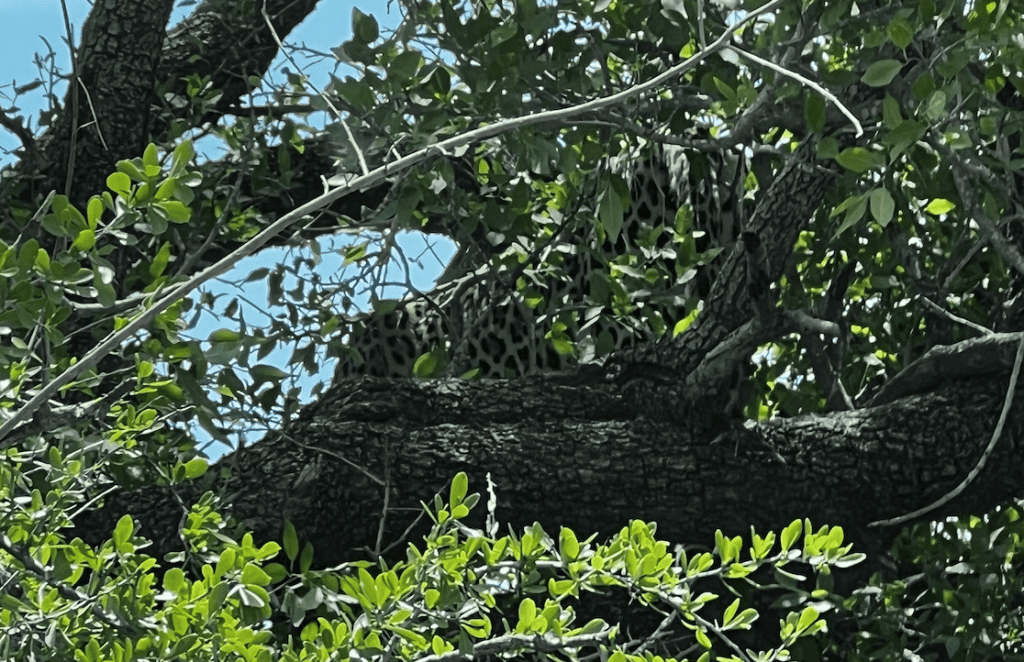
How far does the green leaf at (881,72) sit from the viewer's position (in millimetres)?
2053

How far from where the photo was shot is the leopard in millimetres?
3289

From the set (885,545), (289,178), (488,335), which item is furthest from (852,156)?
(488,335)

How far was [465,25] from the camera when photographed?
8.16 feet

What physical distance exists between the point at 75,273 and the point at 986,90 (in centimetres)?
A: 207

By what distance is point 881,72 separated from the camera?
2.07 metres

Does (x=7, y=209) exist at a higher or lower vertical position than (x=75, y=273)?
higher

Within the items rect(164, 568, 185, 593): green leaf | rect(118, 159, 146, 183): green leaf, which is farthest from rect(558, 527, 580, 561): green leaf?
rect(118, 159, 146, 183): green leaf

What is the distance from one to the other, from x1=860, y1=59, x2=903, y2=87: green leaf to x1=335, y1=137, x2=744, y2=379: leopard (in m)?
1.06

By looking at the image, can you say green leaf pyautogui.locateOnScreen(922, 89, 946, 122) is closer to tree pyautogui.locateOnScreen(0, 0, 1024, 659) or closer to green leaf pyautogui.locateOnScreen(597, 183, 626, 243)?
tree pyautogui.locateOnScreen(0, 0, 1024, 659)

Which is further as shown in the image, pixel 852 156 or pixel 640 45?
pixel 640 45

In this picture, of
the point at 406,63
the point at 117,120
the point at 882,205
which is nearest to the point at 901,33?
the point at 882,205

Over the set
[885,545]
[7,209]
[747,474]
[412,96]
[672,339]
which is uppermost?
[7,209]

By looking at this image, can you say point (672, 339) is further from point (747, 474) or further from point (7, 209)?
point (7, 209)

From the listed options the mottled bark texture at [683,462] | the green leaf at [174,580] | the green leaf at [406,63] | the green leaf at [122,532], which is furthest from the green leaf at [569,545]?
the mottled bark texture at [683,462]
